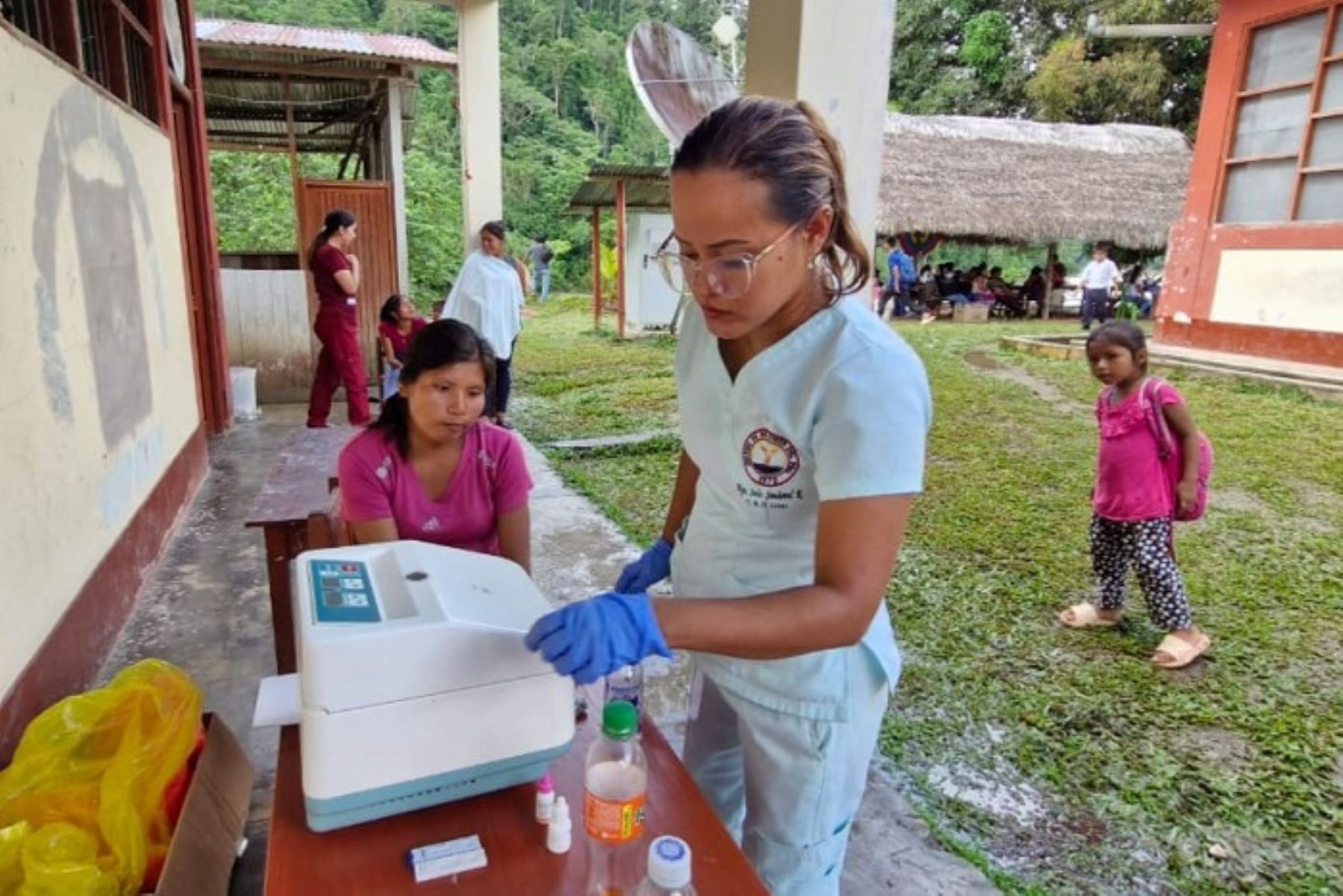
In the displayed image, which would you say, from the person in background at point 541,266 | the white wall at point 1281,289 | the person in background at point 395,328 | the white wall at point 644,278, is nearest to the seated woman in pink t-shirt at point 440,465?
the person in background at point 395,328

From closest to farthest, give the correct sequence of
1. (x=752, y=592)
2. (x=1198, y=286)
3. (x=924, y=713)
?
(x=752, y=592), (x=924, y=713), (x=1198, y=286)

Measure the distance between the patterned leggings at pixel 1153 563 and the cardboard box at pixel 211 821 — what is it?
3.07 meters

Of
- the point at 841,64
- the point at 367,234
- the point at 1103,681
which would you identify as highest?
the point at 841,64

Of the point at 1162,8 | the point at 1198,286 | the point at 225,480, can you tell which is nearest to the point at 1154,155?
the point at 1162,8

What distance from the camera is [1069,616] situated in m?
3.35

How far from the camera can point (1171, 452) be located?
3.07 meters

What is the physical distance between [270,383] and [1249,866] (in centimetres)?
781

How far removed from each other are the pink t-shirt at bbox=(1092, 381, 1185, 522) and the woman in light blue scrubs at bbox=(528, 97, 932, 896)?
7.52ft

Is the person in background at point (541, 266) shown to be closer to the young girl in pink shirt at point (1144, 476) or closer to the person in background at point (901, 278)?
the person in background at point (901, 278)

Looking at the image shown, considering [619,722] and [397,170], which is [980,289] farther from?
[619,722]

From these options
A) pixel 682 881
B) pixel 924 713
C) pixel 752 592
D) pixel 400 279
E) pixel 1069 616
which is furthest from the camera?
pixel 400 279

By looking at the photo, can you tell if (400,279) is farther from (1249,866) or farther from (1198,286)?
(1198,286)

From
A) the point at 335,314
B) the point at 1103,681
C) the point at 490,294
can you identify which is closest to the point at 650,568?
the point at 1103,681

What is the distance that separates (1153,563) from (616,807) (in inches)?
112
